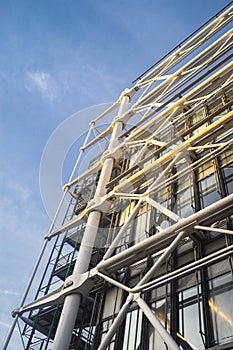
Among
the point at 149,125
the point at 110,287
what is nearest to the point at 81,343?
the point at 110,287

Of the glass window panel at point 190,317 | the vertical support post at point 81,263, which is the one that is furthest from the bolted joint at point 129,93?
the glass window panel at point 190,317

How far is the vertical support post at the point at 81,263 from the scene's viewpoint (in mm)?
9641

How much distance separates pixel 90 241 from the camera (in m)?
12.0

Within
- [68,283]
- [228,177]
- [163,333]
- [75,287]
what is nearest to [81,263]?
[68,283]

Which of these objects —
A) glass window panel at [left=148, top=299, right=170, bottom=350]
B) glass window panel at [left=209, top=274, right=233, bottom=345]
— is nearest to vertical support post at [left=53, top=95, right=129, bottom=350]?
glass window panel at [left=148, top=299, right=170, bottom=350]

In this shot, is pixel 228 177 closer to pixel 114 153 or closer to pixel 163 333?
pixel 163 333

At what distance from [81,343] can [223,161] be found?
731 cm

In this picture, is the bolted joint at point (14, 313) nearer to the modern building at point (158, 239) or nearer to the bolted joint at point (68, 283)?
the modern building at point (158, 239)

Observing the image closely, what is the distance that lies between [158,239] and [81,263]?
3.48 m

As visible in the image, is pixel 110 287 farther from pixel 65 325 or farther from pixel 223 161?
pixel 223 161

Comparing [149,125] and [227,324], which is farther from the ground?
[149,125]

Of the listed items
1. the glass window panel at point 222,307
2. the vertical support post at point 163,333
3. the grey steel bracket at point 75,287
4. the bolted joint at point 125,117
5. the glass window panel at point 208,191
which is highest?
the bolted joint at point 125,117

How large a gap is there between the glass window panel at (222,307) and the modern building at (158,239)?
22 millimetres

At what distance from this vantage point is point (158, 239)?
29.4ft
